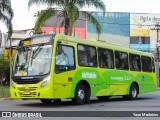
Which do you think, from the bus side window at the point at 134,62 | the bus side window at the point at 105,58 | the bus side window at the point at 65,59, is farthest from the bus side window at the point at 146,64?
the bus side window at the point at 65,59

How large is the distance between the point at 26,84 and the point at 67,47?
2.42 meters

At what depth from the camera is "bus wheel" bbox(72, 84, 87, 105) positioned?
18344mm

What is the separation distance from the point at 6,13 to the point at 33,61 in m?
25.5

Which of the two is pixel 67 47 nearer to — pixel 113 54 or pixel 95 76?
pixel 95 76

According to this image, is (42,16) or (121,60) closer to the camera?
(121,60)

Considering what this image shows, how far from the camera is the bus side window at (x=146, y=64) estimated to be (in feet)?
83.0

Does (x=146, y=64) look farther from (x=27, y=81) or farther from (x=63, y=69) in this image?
(x=27, y=81)

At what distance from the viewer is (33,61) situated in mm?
17438

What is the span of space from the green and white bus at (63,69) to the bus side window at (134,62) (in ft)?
6.54

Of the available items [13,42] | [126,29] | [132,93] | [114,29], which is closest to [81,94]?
[132,93]

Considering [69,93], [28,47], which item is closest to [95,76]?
[69,93]

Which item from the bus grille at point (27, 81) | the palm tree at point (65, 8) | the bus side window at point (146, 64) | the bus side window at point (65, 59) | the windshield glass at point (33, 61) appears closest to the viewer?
the bus grille at point (27, 81)

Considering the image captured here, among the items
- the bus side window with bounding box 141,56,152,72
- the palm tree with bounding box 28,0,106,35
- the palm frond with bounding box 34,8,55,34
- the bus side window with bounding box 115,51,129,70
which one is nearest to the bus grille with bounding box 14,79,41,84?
the bus side window with bounding box 115,51,129,70

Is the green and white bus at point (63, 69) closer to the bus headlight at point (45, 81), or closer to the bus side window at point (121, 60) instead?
the bus headlight at point (45, 81)
